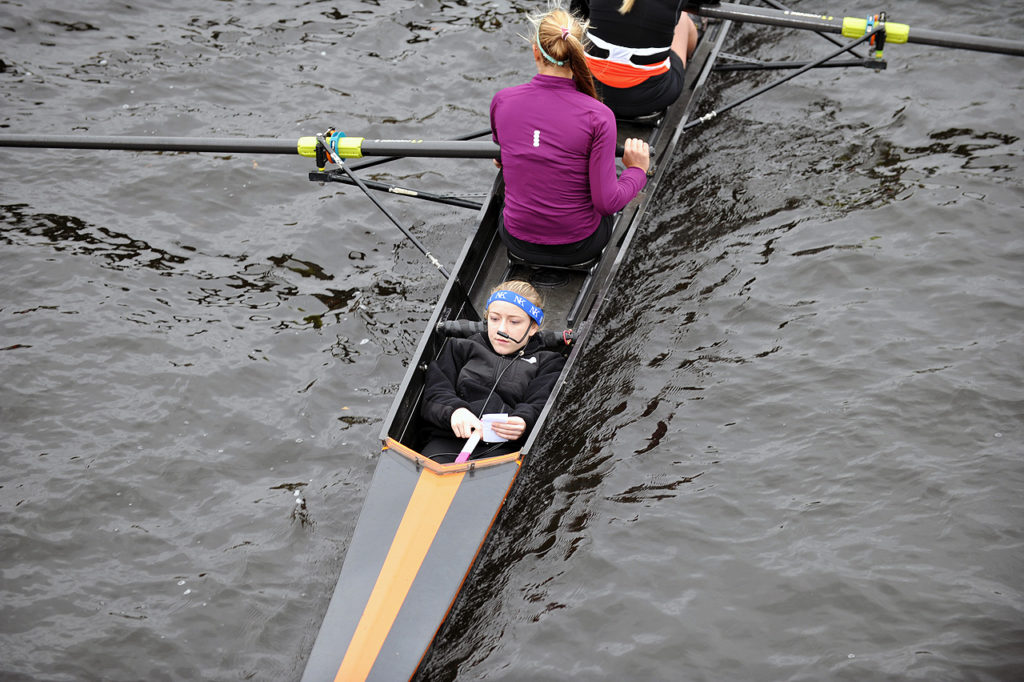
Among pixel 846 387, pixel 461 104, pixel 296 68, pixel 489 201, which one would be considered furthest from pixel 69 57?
pixel 846 387

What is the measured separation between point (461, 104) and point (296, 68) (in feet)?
6.07

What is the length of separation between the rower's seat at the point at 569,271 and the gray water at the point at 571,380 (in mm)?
527

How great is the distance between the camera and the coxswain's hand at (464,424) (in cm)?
490

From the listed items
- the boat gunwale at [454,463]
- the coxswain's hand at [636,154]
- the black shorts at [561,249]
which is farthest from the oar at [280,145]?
the boat gunwale at [454,463]

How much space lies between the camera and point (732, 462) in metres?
5.55

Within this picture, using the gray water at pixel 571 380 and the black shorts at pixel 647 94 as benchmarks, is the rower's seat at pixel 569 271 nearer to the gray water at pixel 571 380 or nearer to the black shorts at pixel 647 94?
the gray water at pixel 571 380

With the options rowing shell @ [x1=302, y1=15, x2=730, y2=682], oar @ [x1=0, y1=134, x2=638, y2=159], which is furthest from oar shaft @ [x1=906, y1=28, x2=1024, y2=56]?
rowing shell @ [x1=302, y1=15, x2=730, y2=682]

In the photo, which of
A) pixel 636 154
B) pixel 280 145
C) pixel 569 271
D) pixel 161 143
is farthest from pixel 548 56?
pixel 161 143

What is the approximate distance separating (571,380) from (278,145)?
272cm

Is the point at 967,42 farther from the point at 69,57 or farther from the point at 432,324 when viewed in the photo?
the point at 69,57

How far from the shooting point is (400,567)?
4.37m

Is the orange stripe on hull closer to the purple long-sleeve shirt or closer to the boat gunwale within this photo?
the boat gunwale

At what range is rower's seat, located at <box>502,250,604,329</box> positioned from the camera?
19.4 ft

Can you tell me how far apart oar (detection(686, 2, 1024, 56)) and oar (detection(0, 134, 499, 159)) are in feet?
7.77
